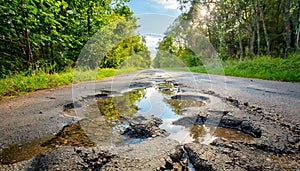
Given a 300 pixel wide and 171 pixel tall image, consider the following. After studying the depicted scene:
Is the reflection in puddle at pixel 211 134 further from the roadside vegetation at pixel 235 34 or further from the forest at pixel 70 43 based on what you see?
the roadside vegetation at pixel 235 34

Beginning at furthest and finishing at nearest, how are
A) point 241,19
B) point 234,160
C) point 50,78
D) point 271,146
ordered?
point 241,19, point 50,78, point 271,146, point 234,160

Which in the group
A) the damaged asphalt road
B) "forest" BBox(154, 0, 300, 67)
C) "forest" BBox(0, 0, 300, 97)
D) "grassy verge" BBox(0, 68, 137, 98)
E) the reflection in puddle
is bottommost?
the reflection in puddle

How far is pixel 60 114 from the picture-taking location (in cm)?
251

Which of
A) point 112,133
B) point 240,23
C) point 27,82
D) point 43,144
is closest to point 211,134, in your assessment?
point 112,133

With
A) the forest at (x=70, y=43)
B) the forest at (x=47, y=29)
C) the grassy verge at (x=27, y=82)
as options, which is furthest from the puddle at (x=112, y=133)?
the forest at (x=47, y=29)

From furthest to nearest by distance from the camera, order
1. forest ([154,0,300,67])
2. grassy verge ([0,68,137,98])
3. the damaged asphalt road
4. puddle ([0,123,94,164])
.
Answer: forest ([154,0,300,67]), grassy verge ([0,68,137,98]), puddle ([0,123,94,164]), the damaged asphalt road

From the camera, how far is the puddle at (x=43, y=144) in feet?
4.51

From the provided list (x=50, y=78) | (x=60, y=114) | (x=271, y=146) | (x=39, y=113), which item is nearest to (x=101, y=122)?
(x=60, y=114)

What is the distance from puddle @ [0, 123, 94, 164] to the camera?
1375 mm

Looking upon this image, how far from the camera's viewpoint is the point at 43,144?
5.22 ft

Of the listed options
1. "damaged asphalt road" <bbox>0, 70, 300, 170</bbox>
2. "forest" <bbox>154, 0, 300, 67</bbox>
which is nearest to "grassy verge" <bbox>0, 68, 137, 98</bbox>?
"damaged asphalt road" <bbox>0, 70, 300, 170</bbox>

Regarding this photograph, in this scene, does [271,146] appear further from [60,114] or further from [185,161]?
[60,114]

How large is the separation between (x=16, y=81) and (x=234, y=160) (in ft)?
15.7

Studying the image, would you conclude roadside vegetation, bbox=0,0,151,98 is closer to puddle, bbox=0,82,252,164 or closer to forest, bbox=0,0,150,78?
forest, bbox=0,0,150,78
